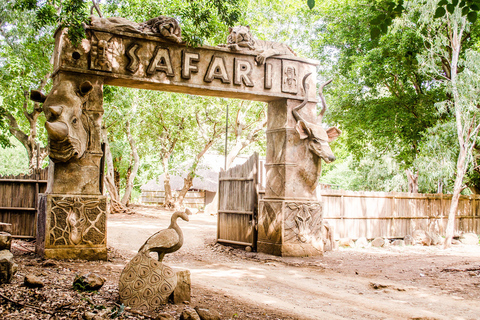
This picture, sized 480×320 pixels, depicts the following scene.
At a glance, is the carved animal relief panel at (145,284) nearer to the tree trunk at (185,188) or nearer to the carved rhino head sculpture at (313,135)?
the carved rhino head sculpture at (313,135)

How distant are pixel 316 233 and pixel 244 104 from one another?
1318cm

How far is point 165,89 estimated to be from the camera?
905 cm

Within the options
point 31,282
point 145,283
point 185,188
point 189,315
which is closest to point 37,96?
point 31,282

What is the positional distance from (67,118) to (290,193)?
4.86 meters

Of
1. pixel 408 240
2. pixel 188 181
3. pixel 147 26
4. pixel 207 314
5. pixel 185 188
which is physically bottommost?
pixel 408 240

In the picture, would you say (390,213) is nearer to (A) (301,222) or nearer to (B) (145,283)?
(A) (301,222)

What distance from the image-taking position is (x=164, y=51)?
27.9 ft

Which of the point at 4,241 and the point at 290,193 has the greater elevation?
the point at 290,193

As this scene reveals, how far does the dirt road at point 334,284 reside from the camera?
534cm

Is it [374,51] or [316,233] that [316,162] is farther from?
[374,51]

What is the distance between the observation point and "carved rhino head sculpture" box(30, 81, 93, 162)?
7.36m

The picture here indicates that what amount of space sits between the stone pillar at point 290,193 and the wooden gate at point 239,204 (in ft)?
1.98

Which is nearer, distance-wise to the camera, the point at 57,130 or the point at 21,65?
the point at 57,130

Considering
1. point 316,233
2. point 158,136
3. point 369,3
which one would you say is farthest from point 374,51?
point 158,136
